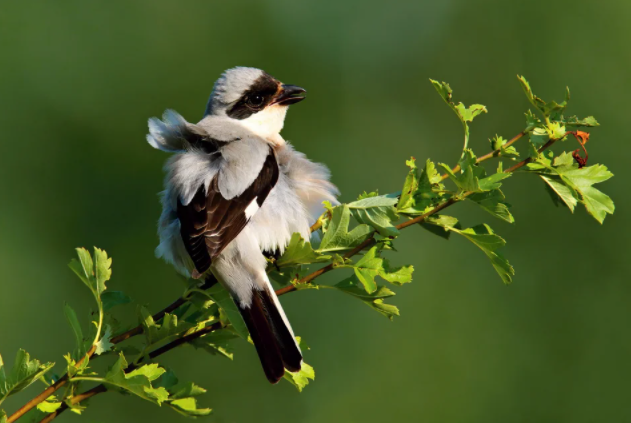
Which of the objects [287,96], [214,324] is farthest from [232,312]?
[287,96]

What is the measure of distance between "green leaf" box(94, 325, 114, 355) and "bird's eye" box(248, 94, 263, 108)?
189 centimetres

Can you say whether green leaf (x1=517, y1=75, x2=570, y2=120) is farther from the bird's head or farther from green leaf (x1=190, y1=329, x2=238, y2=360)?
the bird's head

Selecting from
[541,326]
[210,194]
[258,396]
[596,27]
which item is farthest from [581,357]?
[210,194]

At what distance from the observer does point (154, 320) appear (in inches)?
82.5

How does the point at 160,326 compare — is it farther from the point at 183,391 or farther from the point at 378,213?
the point at 378,213

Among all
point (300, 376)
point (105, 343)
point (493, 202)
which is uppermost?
point (493, 202)

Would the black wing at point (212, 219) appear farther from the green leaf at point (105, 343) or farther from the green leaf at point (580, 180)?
the green leaf at point (580, 180)

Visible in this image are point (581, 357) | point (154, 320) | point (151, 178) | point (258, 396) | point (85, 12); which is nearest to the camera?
point (154, 320)

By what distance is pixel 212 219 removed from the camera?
256 centimetres

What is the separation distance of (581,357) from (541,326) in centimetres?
48

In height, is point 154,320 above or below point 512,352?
above

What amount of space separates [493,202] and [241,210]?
944mm

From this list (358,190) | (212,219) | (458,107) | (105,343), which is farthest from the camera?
(358,190)

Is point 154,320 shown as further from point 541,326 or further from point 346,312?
point 346,312
